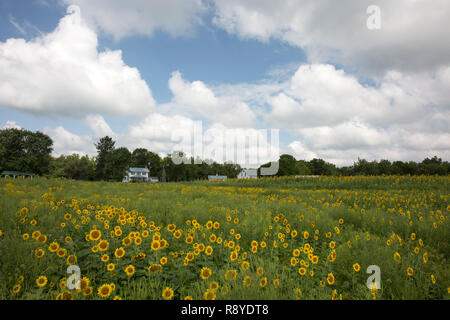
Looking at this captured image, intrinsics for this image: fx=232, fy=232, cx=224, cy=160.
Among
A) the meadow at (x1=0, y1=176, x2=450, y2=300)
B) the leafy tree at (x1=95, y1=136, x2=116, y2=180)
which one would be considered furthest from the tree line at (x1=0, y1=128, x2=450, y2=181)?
the meadow at (x1=0, y1=176, x2=450, y2=300)

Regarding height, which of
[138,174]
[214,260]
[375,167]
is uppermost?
[375,167]

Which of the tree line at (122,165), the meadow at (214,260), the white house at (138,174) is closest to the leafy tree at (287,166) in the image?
the tree line at (122,165)

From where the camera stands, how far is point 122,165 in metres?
67.2

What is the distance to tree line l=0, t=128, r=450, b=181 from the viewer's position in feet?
156

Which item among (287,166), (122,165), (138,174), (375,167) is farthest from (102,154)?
(375,167)

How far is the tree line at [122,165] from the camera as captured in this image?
156 ft

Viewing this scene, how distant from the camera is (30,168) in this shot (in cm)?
5288

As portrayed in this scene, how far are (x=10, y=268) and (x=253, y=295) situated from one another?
2787mm

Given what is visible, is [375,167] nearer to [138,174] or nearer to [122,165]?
[122,165]

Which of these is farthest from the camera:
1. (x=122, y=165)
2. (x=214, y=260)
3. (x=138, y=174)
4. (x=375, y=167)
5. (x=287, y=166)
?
(x=138, y=174)

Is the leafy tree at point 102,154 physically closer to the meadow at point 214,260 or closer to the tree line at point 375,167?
the tree line at point 375,167

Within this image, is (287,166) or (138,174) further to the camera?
(138,174)

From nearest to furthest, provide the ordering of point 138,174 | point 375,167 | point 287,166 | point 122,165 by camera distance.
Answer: point 375,167 < point 122,165 < point 287,166 < point 138,174
